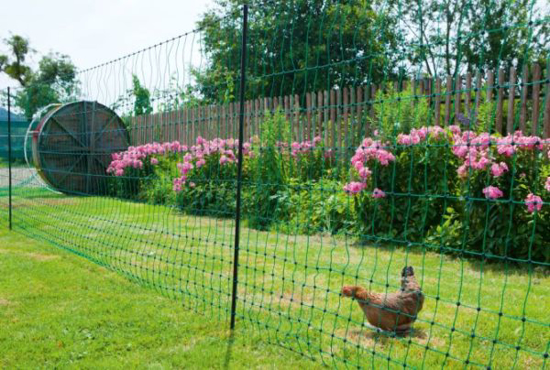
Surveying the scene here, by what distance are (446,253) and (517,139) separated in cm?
151

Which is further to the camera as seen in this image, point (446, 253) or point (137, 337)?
point (446, 253)

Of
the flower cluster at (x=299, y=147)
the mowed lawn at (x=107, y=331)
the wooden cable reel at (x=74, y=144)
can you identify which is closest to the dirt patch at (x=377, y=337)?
the mowed lawn at (x=107, y=331)

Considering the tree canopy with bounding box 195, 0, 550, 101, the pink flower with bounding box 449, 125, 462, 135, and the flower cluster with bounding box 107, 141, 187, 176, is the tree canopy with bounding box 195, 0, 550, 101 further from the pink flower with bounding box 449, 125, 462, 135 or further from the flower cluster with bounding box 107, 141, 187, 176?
the flower cluster with bounding box 107, 141, 187, 176

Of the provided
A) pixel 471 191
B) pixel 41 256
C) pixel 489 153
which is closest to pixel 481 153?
pixel 489 153

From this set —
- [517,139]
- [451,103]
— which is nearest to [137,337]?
[517,139]

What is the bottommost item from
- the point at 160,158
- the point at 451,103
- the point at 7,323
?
the point at 7,323

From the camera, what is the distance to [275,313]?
3398 mm

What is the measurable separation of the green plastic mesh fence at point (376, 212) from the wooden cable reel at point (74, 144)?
1653mm

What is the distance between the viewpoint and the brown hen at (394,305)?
2.93 m

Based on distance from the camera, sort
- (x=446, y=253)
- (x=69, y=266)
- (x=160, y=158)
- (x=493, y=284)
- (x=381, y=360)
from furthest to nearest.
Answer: (x=160, y=158) → (x=446, y=253) → (x=69, y=266) → (x=493, y=284) → (x=381, y=360)

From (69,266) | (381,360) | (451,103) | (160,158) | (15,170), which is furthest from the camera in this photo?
(15,170)

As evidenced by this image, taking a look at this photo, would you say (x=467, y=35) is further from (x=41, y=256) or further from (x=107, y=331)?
(x=41, y=256)

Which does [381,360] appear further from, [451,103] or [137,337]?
[451,103]

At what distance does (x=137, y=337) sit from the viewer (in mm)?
3041
